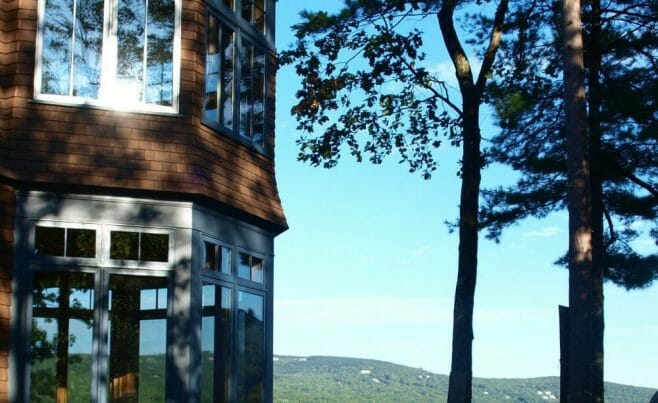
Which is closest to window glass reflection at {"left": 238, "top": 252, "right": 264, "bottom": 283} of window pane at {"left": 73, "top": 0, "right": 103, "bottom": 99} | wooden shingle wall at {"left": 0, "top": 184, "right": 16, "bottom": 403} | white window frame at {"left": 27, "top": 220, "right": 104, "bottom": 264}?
white window frame at {"left": 27, "top": 220, "right": 104, "bottom": 264}

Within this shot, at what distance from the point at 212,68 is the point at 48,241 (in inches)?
137

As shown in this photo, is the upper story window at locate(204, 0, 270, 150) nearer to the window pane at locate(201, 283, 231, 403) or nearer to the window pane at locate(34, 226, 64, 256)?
the window pane at locate(201, 283, 231, 403)

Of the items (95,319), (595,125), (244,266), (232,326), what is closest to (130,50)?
(244,266)

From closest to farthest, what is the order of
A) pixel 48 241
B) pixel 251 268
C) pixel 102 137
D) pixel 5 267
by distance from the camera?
pixel 5 267 → pixel 48 241 → pixel 102 137 → pixel 251 268

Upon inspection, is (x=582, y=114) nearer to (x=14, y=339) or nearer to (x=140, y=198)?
(x=140, y=198)

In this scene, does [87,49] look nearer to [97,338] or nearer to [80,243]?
[80,243]

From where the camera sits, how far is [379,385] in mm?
164625

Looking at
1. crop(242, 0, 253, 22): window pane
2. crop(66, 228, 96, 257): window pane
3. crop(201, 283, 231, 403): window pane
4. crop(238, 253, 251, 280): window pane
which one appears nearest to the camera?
crop(66, 228, 96, 257): window pane

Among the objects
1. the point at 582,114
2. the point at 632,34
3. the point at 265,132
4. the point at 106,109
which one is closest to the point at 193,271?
the point at 106,109

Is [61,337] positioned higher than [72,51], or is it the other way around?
[72,51]

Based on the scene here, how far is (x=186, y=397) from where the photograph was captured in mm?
12633

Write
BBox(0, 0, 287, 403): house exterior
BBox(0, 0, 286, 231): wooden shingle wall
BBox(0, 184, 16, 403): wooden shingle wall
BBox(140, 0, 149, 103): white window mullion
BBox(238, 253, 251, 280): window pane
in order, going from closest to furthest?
BBox(0, 184, 16, 403): wooden shingle wall < BBox(0, 0, 287, 403): house exterior < BBox(0, 0, 286, 231): wooden shingle wall < BBox(140, 0, 149, 103): white window mullion < BBox(238, 253, 251, 280): window pane

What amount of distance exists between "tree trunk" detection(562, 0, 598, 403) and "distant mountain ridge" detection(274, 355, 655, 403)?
441 ft

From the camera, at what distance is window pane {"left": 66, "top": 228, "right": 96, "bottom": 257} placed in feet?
41.0
